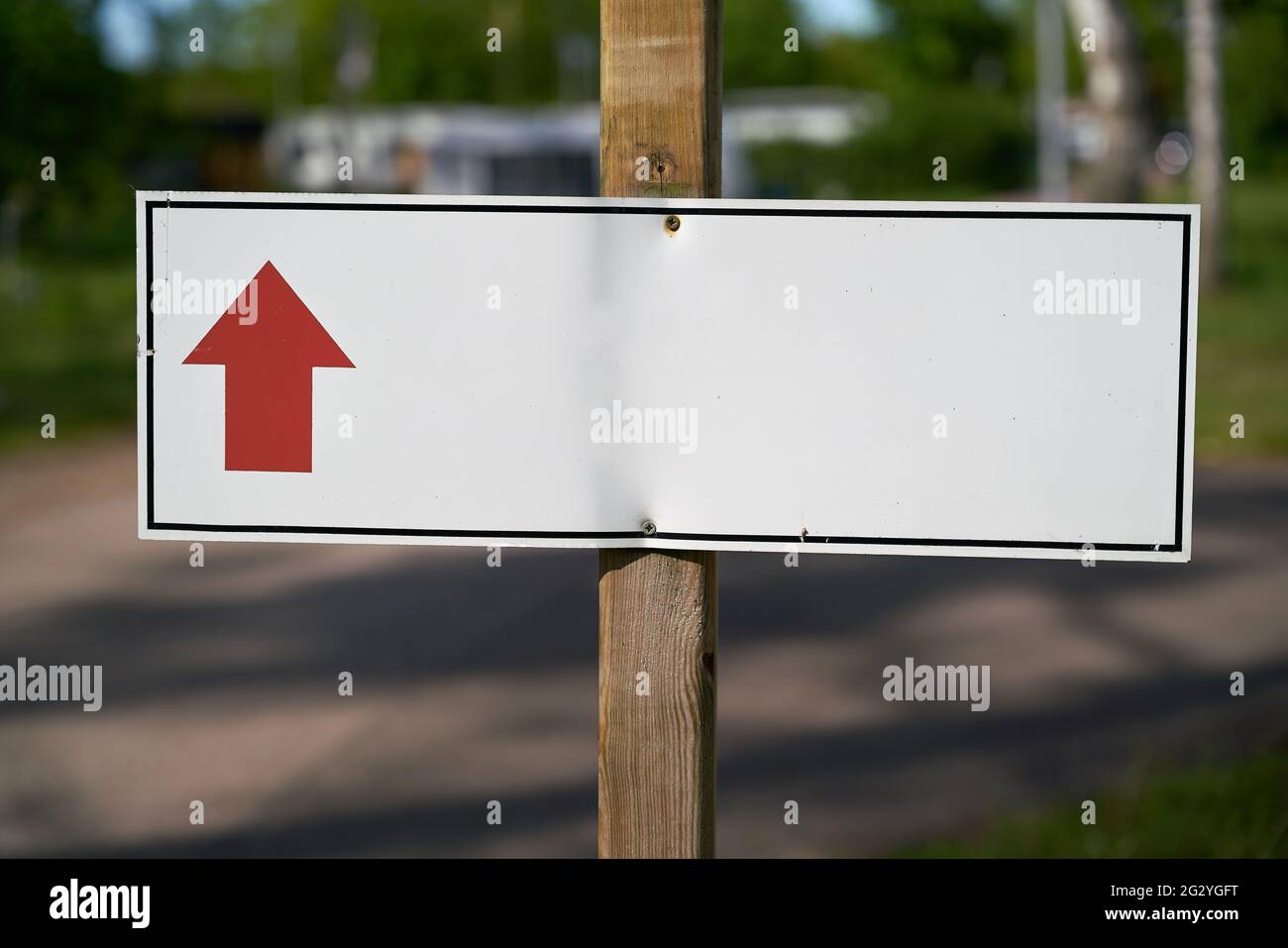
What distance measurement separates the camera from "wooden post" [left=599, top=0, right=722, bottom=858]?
2076mm

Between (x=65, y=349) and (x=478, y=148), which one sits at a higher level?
(x=478, y=148)

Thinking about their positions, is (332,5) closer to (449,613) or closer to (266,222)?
(449,613)

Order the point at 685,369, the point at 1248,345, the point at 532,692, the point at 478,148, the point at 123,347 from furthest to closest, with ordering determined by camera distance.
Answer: the point at 478,148
the point at 123,347
the point at 1248,345
the point at 532,692
the point at 685,369

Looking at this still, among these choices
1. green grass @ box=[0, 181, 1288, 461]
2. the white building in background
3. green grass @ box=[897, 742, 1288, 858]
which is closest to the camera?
green grass @ box=[897, 742, 1288, 858]

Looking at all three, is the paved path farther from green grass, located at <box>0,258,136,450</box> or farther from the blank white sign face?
green grass, located at <box>0,258,136,450</box>

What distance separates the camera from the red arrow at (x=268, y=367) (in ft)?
7.00

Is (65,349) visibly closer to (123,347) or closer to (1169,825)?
(123,347)

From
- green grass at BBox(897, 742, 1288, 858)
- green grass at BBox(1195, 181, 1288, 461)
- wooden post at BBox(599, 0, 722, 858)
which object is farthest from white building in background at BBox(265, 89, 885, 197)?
wooden post at BBox(599, 0, 722, 858)

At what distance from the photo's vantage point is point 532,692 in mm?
6172

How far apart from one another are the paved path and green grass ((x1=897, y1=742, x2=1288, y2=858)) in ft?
0.58

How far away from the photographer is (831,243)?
207cm

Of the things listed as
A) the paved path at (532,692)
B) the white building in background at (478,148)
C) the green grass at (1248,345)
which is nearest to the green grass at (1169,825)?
the paved path at (532,692)

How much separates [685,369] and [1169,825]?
295 cm

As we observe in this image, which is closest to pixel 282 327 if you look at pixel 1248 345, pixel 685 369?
pixel 685 369
